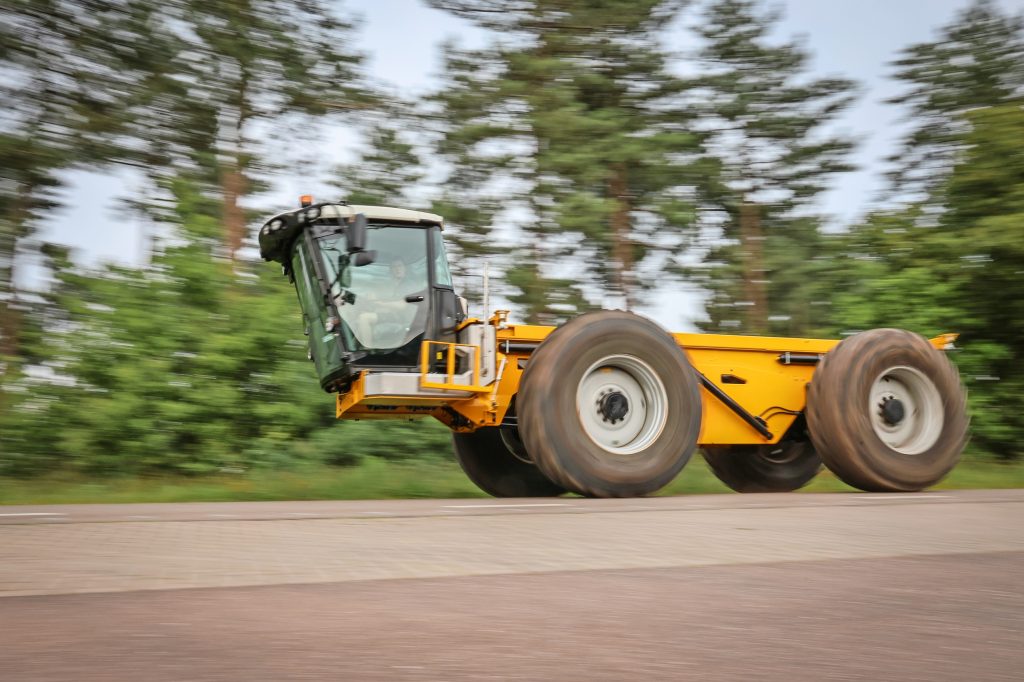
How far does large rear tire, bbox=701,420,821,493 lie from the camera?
1120 centimetres

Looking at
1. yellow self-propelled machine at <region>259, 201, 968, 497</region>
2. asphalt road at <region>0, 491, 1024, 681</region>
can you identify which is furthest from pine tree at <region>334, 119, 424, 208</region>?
asphalt road at <region>0, 491, 1024, 681</region>

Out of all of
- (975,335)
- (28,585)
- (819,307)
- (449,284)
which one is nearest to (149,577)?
(28,585)

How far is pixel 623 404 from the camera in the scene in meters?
8.88

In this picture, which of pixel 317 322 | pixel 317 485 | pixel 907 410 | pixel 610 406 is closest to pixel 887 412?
pixel 907 410

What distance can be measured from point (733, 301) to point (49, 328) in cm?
1403

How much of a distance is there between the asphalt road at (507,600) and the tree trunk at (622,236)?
580 inches

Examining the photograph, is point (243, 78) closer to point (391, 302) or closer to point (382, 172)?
point (382, 172)

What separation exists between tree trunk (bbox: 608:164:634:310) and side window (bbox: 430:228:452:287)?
34.9ft

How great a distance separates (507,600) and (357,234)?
5.83m

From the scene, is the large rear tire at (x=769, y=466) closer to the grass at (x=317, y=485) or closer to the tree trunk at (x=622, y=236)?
the grass at (x=317, y=485)

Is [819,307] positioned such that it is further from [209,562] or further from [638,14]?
[209,562]

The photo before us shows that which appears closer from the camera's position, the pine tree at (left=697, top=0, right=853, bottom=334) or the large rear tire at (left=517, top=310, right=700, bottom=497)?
the large rear tire at (left=517, top=310, right=700, bottom=497)

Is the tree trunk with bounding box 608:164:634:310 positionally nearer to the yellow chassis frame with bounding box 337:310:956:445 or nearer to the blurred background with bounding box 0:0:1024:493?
the blurred background with bounding box 0:0:1024:493

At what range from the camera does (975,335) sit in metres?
16.8
